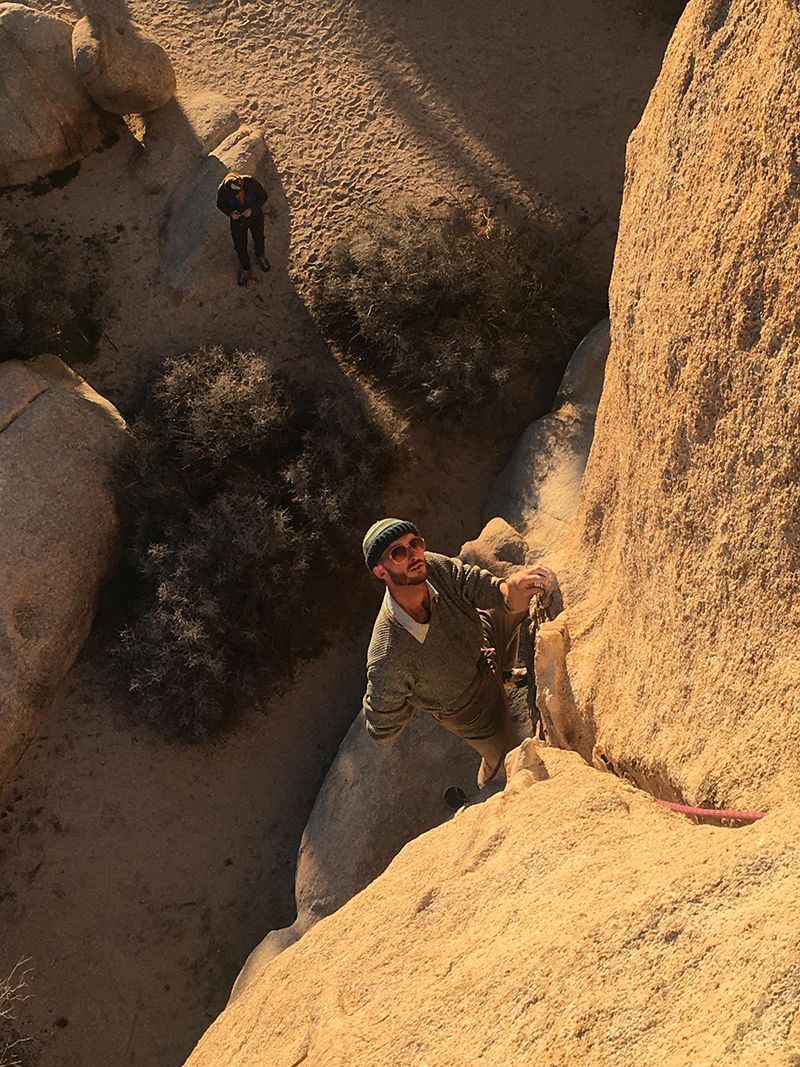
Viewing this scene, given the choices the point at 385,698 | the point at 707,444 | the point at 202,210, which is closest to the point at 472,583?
the point at 385,698

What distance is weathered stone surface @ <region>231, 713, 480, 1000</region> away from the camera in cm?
631

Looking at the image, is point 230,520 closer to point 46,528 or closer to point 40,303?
point 46,528

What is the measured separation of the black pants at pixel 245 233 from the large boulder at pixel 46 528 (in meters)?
1.88

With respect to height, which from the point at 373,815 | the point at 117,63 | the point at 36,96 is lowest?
the point at 373,815

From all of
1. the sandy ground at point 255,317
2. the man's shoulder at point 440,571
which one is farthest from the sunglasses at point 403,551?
the sandy ground at point 255,317

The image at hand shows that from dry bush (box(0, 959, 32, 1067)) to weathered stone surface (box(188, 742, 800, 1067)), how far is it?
3.32 metres

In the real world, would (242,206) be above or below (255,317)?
above

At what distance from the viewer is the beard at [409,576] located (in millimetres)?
4027

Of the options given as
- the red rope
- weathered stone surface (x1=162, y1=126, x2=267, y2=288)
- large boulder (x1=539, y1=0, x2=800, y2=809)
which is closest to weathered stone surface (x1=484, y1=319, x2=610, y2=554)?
large boulder (x1=539, y1=0, x2=800, y2=809)

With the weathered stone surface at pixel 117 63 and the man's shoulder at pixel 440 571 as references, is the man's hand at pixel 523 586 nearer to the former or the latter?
the man's shoulder at pixel 440 571

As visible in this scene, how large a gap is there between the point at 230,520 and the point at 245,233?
104 inches

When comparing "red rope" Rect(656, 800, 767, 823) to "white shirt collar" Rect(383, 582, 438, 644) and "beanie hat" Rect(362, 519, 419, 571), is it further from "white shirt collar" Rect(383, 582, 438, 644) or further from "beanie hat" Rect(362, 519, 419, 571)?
"beanie hat" Rect(362, 519, 419, 571)

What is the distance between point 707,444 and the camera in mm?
3309

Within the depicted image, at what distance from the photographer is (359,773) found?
666 cm
